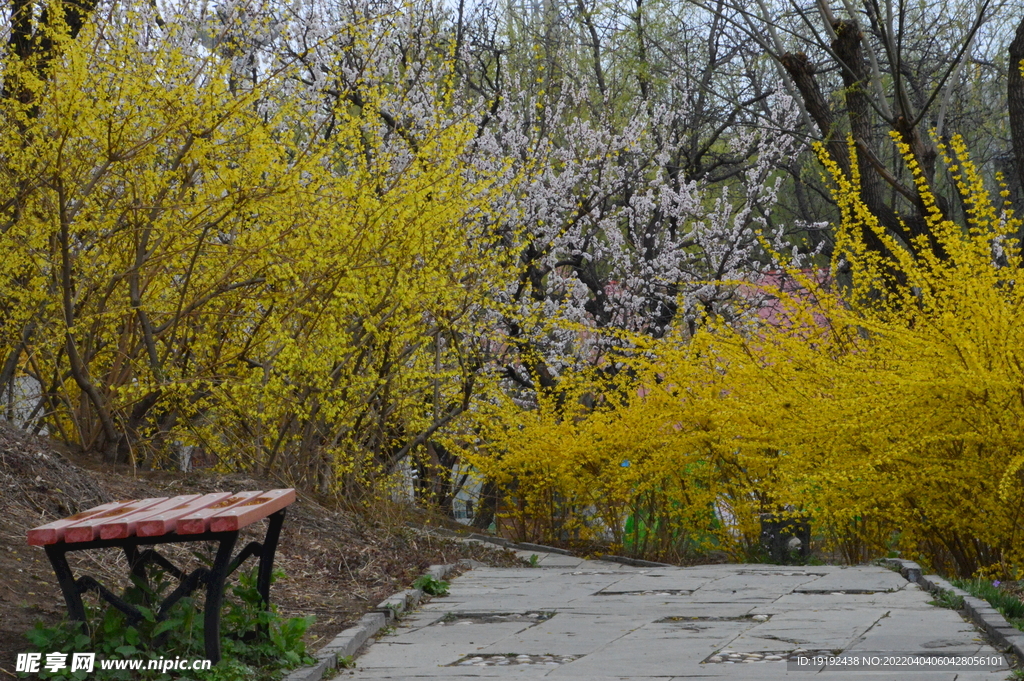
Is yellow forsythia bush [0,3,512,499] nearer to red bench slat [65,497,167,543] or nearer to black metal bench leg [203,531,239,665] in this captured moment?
red bench slat [65,497,167,543]

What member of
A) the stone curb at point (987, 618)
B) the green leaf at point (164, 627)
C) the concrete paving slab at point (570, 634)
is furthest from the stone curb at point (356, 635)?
the stone curb at point (987, 618)

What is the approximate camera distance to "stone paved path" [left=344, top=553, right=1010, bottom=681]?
4605 mm

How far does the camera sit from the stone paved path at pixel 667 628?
4.61 meters

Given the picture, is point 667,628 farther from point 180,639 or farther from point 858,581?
point 180,639

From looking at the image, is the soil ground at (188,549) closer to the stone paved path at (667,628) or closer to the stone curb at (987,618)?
the stone paved path at (667,628)

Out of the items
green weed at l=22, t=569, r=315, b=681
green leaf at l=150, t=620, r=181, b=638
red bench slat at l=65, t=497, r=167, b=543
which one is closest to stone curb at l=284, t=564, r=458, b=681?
green weed at l=22, t=569, r=315, b=681

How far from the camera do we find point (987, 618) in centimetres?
517

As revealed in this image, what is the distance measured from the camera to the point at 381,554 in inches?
312

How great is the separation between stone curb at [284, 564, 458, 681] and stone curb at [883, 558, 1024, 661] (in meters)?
2.79

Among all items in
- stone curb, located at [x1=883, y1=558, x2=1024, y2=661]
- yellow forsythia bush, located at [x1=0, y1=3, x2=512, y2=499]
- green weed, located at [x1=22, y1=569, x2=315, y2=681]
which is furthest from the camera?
yellow forsythia bush, located at [x1=0, y1=3, x2=512, y2=499]

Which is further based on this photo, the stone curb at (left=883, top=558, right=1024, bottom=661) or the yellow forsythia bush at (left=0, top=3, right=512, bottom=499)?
the yellow forsythia bush at (left=0, top=3, right=512, bottom=499)

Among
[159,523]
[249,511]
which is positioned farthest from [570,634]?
[159,523]

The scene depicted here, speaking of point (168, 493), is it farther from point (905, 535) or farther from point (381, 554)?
point (905, 535)

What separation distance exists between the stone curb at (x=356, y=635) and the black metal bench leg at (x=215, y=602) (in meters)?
0.31
